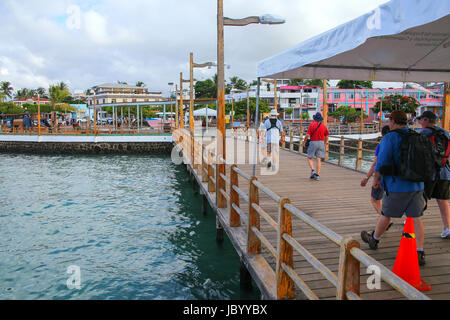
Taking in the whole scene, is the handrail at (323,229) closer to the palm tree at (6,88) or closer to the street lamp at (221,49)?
the street lamp at (221,49)

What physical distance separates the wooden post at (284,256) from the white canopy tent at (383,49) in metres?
1.82

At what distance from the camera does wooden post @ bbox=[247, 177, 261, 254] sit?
4699 mm

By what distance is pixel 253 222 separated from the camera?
15.5ft

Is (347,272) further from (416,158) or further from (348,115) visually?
(348,115)

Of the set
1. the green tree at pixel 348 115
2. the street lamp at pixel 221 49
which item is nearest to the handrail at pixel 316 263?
the street lamp at pixel 221 49

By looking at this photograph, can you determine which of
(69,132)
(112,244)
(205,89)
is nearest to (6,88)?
(205,89)

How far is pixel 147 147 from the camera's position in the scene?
3172 centimetres

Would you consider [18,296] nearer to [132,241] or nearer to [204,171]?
[132,241]

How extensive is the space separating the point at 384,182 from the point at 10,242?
869 cm

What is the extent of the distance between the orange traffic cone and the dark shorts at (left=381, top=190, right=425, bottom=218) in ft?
1.21

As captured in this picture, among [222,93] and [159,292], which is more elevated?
[222,93]

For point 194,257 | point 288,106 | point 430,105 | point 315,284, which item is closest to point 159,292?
point 194,257

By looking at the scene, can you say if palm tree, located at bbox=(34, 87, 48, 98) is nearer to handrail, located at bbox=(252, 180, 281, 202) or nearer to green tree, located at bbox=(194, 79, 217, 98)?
green tree, located at bbox=(194, 79, 217, 98)

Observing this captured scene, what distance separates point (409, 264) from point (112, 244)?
6.78 meters
